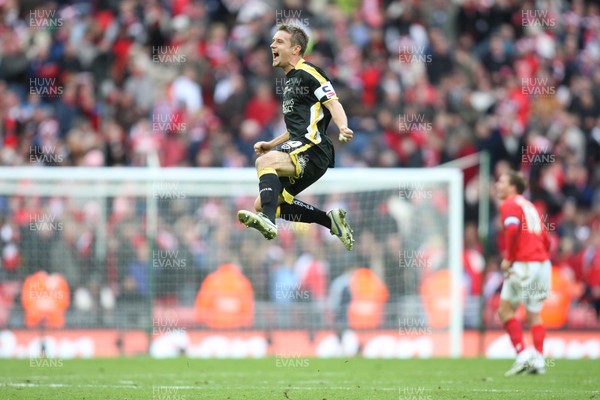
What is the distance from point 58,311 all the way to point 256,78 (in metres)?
6.35

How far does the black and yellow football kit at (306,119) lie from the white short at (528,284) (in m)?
3.99

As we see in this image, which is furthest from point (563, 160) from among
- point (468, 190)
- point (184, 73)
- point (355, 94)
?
point (184, 73)

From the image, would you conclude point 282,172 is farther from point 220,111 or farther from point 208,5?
point 208,5

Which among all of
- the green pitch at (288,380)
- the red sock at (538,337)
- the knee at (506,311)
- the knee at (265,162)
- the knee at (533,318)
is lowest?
the green pitch at (288,380)

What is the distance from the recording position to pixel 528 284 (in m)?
13.7

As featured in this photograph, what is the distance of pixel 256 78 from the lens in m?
21.1

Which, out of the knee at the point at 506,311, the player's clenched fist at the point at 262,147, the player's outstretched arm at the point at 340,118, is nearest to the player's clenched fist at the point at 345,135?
the player's outstretched arm at the point at 340,118

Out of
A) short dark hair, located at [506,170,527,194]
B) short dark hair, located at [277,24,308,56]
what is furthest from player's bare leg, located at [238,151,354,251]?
short dark hair, located at [506,170,527,194]

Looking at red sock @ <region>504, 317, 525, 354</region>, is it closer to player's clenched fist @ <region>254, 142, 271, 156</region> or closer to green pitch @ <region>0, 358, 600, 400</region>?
green pitch @ <region>0, 358, 600, 400</region>

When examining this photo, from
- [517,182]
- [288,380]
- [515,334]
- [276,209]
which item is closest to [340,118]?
[276,209]

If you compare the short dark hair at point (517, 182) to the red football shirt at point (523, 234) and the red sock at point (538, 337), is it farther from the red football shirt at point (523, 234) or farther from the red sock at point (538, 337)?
the red sock at point (538, 337)

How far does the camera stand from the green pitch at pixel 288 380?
10.8m

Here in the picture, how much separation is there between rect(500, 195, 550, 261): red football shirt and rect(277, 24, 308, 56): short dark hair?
4.01m

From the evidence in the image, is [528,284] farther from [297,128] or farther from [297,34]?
[297,34]
